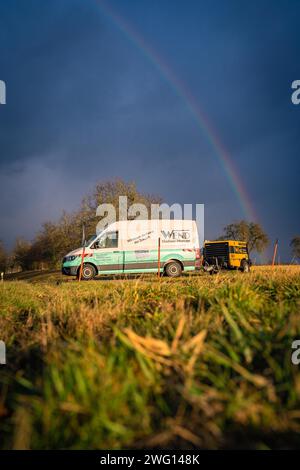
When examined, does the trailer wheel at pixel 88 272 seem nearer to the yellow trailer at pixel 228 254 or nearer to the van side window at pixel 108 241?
the van side window at pixel 108 241

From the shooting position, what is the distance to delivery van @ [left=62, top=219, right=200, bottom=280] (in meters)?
17.9

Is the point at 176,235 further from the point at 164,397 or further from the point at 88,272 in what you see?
Answer: the point at 164,397

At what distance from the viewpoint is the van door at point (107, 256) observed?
706 inches

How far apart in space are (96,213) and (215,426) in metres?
40.0

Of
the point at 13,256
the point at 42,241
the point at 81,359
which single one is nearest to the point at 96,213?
the point at 42,241

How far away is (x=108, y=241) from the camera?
1817cm

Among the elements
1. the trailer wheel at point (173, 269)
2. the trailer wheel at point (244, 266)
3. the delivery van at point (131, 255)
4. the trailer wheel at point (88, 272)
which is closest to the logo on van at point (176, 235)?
the delivery van at point (131, 255)

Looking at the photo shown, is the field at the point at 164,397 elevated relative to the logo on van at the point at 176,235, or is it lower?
lower

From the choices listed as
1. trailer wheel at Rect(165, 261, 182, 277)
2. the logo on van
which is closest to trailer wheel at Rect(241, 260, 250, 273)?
the logo on van

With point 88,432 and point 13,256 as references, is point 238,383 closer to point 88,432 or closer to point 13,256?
point 88,432

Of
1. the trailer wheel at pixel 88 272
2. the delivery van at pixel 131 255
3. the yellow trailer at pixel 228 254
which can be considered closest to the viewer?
the trailer wheel at pixel 88 272

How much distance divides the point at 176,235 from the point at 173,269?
185 centimetres

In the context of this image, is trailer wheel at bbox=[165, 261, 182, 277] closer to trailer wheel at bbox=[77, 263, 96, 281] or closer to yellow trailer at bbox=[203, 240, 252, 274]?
trailer wheel at bbox=[77, 263, 96, 281]

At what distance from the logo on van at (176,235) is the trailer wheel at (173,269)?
1.22m
